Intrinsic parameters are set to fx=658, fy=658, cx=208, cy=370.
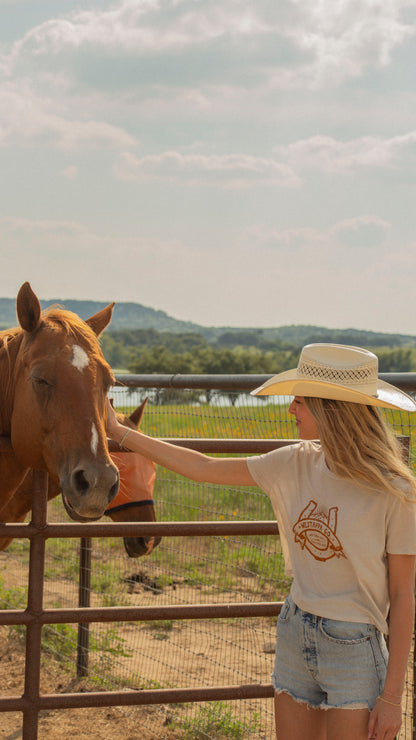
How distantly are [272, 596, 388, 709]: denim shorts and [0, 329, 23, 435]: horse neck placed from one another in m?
1.59

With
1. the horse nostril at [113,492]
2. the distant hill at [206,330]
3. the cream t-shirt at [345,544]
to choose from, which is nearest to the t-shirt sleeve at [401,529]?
the cream t-shirt at [345,544]

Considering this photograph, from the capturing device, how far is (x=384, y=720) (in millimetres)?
1689

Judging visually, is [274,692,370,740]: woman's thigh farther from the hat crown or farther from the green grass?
the green grass

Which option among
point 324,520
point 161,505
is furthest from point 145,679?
point 324,520

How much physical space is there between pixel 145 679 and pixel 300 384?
3.19m

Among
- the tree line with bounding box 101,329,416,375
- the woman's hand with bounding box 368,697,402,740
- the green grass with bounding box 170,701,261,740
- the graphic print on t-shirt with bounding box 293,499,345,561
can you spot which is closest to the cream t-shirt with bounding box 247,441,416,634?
the graphic print on t-shirt with bounding box 293,499,345,561

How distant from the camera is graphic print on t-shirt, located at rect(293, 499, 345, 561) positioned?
1832 mm

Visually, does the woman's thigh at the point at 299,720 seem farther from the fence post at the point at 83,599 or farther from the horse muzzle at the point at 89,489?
the fence post at the point at 83,599

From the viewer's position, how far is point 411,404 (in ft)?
6.49

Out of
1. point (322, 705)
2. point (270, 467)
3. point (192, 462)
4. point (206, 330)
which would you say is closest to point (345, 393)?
point (270, 467)

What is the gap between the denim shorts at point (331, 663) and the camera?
1733 mm

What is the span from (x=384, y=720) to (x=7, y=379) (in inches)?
78.6

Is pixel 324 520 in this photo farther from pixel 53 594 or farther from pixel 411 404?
pixel 53 594

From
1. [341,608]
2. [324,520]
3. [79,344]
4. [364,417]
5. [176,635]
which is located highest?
[79,344]
